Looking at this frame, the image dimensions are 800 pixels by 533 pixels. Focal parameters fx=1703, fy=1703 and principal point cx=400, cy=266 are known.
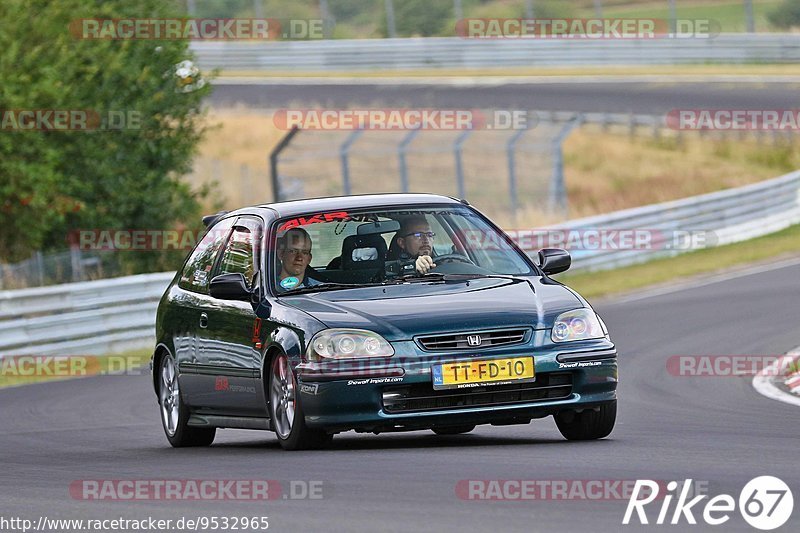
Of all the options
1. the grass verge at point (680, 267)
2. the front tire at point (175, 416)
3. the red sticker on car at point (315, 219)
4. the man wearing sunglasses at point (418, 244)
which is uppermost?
the red sticker on car at point (315, 219)

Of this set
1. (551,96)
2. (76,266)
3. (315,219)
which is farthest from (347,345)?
(551,96)

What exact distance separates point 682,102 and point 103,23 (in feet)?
61.3

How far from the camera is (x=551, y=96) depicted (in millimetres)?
43469

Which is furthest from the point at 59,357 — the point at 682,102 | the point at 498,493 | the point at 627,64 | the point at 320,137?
the point at 627,64

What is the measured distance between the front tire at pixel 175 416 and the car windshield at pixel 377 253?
1.57 meters

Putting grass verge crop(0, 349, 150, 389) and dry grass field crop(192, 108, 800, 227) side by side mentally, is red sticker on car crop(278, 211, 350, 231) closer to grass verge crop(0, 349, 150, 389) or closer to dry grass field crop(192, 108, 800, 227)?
grass verge crop(0, 349, 150, 389)

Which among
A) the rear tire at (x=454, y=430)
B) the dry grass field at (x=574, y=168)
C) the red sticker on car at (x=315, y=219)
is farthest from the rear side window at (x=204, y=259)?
the dry grass field at (x=574, y=168)

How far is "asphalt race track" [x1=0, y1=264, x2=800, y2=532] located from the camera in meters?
6.86

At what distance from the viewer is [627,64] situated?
156ft

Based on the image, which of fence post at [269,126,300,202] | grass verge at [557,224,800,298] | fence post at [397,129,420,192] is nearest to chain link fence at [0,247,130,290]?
fence post at [269,126,300,202]

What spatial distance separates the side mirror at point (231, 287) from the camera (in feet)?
32.9

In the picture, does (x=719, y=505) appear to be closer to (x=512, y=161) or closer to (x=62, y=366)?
(x=62, y=366)

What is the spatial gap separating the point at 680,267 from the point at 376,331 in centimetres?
1705

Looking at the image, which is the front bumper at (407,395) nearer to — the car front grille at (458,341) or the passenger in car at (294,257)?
the car front grille at (458,341)
